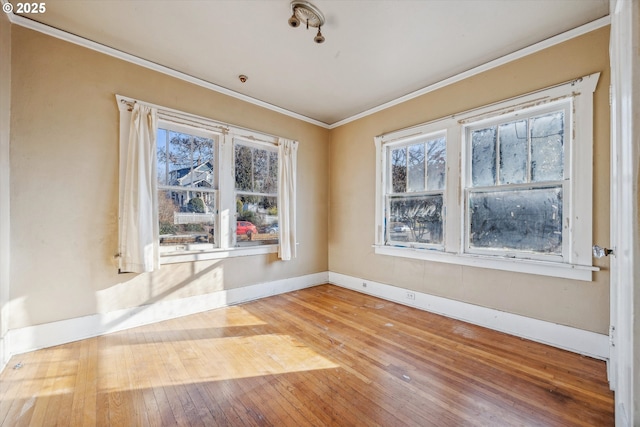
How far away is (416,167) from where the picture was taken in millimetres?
3576

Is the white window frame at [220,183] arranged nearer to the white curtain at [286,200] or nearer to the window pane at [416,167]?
the white curtain at [286,200]

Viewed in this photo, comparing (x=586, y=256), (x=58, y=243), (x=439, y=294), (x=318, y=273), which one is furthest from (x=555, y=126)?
(x=58, y=243)

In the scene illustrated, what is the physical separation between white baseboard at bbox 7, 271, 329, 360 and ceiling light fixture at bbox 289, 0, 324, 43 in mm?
3144

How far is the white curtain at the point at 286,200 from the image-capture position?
3.99 meters

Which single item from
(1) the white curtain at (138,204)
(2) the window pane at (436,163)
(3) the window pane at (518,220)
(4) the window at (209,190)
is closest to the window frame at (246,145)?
(4) the window at (209,190)

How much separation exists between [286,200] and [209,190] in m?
1.14

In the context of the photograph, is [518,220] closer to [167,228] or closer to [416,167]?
[416,167]

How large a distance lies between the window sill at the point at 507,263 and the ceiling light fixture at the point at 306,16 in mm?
2710

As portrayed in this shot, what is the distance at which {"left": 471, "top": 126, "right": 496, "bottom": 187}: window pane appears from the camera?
9.43 feet

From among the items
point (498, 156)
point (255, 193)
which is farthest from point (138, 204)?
point (498, 156)

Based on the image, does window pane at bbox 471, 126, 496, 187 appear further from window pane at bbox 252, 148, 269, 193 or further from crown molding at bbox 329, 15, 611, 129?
window pane at bbox 252, 148, 269, 193

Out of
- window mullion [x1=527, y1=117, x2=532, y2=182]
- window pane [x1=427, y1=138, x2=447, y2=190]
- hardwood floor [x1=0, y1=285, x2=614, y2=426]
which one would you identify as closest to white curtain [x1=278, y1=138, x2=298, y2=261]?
hardwood floor [x1=0, y1=285, x2=614, y2=426]

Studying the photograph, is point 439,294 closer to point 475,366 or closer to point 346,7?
A: point 475,366

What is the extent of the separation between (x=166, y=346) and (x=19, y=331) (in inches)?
47.6
